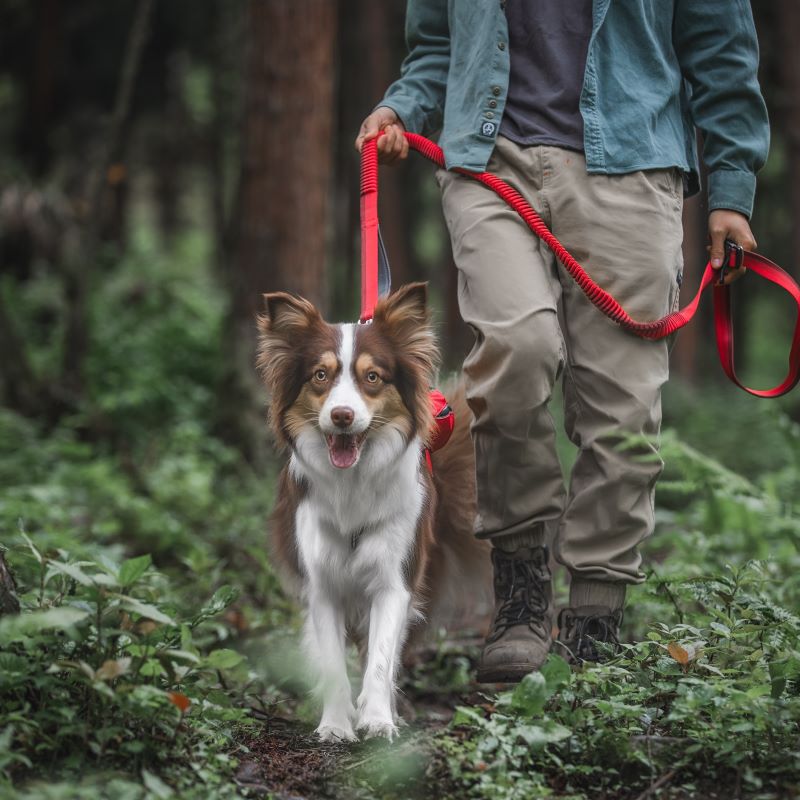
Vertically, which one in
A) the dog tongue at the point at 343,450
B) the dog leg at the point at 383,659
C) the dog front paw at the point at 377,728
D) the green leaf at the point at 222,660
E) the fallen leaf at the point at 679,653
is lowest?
the dog front paw at the point at 377,728

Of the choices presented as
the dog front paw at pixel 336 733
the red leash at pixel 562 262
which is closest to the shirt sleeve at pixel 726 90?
the red leash at pixel 562 262

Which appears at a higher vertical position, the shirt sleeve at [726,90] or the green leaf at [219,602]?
the shirt sleeve at [726,90]

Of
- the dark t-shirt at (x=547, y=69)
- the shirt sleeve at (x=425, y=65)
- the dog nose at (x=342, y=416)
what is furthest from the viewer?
the shirt sleeve at (x=425, y=65)

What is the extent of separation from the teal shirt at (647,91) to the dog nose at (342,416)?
1040 mm

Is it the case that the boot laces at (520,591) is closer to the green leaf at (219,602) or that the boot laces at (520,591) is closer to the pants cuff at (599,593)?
the pants cuff at (599,593)

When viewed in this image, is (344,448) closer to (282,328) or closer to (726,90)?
(282,328)

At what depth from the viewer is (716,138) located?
4.02 meters

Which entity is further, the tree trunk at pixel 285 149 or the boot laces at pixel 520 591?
the tree trunk at pixel 285 149

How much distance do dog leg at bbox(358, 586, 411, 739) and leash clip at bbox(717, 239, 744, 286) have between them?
1.74m

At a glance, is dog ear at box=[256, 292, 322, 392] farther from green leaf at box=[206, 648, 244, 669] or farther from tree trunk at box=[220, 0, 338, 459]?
tree trunk at box=[220, 0, 338, 459]

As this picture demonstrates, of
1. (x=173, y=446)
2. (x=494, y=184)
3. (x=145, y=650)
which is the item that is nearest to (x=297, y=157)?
(x=173, y=446)

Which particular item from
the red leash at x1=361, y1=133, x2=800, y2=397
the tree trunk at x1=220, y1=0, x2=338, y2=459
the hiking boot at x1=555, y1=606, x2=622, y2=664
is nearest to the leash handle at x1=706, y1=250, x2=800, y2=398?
the red leash at x1=361, y1=133, x2=800, y2=397

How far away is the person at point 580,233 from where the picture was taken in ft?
12.5

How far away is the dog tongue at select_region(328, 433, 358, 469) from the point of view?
148 inches
